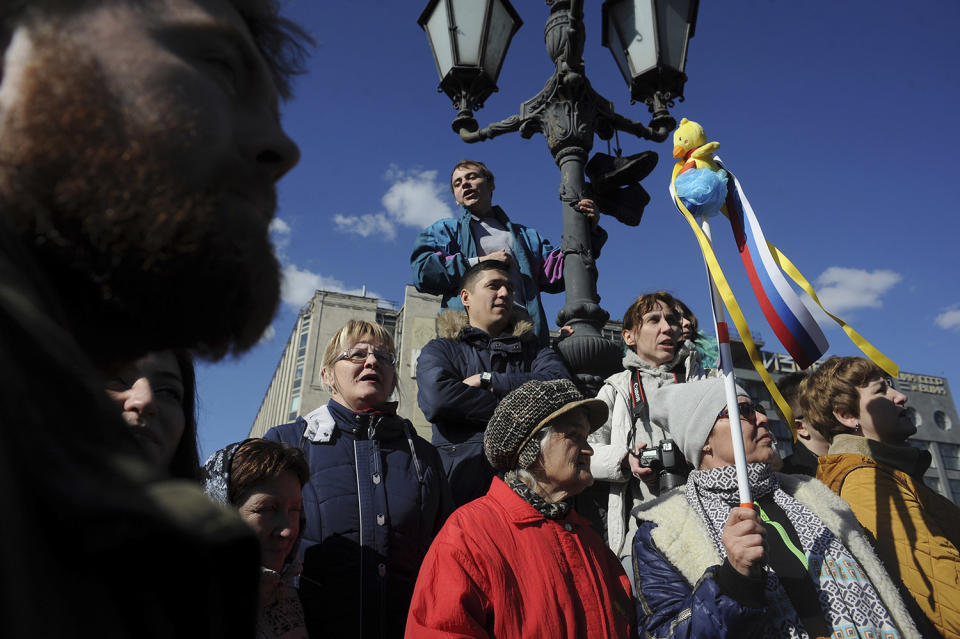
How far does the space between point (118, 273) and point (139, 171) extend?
0.47ft

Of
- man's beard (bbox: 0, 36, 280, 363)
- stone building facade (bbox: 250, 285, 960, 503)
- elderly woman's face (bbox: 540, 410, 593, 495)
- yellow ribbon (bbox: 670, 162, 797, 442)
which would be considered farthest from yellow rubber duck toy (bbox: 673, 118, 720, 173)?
stone building facade (bbox: 250, 285, 960, 503)

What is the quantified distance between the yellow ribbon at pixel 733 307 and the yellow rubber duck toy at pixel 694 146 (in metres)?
0.11

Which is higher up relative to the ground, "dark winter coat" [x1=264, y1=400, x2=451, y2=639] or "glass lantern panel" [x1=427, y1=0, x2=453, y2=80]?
"glass lantern panel" [x1=427, y1=0, x2=453, y2=80]

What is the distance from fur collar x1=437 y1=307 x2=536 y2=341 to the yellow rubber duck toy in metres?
1.34

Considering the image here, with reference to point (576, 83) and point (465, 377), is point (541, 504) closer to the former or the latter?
point (465, 377)

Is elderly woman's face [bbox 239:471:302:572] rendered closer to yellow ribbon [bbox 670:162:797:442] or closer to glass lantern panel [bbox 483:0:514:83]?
yellow ribbon [bbox 670:162:797:442]

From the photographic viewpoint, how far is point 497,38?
507 cm

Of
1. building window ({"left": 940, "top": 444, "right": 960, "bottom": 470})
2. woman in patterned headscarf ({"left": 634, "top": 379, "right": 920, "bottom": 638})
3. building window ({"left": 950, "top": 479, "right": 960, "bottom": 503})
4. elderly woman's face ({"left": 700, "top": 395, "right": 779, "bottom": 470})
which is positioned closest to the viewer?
woman in patterned headscarf ({"left": 634, "top": 379, "right": 920, "bottom": 638})

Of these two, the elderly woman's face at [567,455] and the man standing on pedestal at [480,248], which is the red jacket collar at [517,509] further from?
the man standing on pedestal at [480,248]

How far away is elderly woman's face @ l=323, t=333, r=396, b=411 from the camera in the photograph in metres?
3.53

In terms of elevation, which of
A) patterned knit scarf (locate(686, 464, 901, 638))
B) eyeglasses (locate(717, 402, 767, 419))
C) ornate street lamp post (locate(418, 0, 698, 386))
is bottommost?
patterned knit scarf (locate(686, 464, 901, 638))

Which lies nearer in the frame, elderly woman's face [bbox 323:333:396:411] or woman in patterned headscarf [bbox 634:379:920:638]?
woman in patterned headscarf [bbox 634:379:920:638]

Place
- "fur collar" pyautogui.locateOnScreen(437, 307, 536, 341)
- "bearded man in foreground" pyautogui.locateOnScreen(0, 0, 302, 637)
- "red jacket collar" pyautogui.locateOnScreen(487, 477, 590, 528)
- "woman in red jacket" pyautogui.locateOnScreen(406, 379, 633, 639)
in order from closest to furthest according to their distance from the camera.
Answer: "bearded man in foreground" pyautogui.locateOnScreen(0, 0, 302, 637)
"woman in red jacket" pyautogui.locateOnScreen(406, 379, 633, 639)
"red jacket collar" pyautogui.locateOnScreen(487, 477, 590, 528)
"fur collar" pyautogui.locateOnScreen(437, 307, 536, 341)

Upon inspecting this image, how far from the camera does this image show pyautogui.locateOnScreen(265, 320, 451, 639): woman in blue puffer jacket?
2.96 metres
